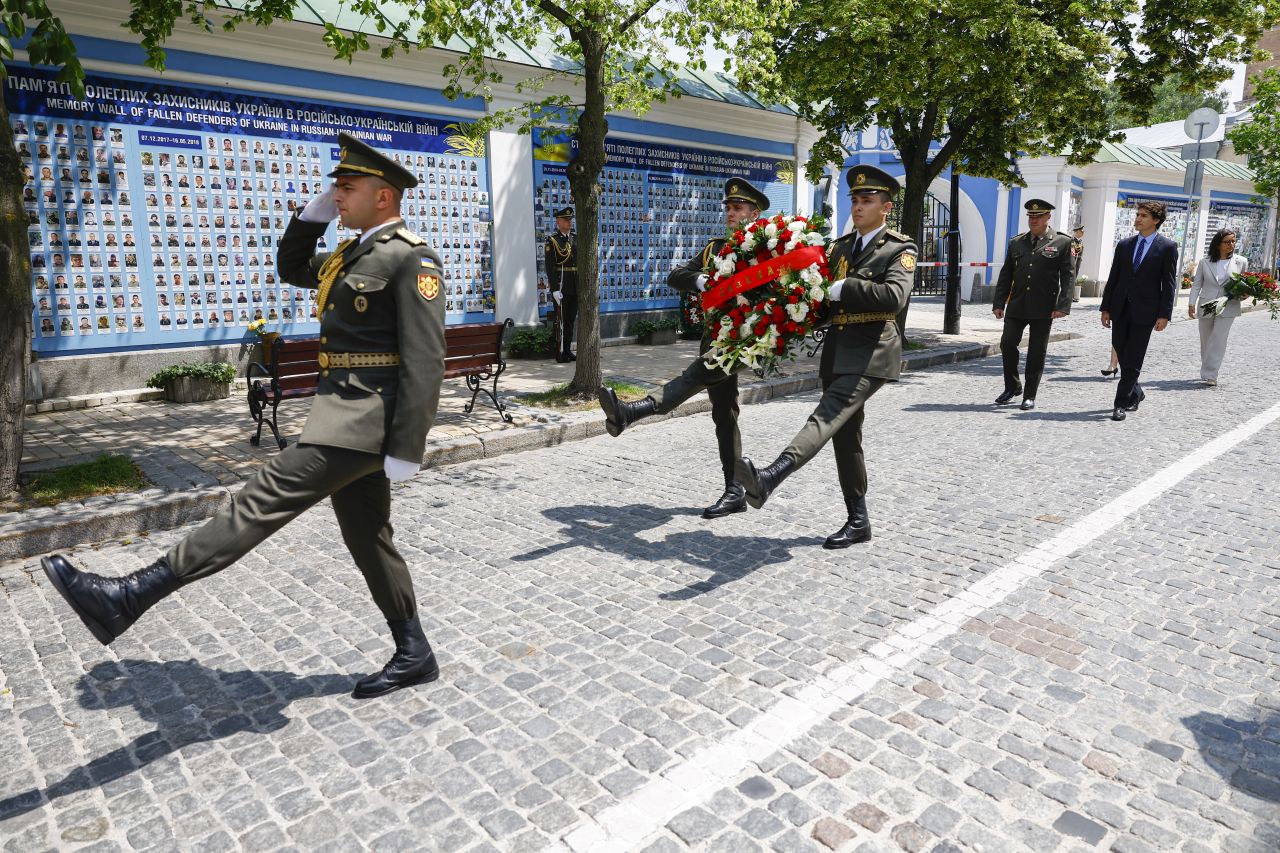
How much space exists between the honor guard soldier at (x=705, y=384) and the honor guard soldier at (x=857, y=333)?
62cm

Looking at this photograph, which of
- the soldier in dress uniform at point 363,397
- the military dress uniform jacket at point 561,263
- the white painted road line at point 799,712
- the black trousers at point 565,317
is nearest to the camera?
the white painted road line at point 799,712

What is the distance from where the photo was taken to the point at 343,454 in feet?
10.8

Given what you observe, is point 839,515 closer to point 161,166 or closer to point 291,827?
point 291,827

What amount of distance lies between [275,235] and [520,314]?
3709 millimetres

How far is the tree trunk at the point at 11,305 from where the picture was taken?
18.4ft

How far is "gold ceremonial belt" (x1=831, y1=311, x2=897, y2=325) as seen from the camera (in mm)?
5000

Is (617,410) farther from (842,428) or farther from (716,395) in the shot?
(842,428)

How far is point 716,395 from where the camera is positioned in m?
5.79

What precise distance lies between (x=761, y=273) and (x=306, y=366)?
4190 mm

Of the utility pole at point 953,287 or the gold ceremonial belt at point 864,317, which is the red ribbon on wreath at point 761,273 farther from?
the utility pole at point 953,287

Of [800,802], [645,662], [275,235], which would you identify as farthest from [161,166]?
[800,802]

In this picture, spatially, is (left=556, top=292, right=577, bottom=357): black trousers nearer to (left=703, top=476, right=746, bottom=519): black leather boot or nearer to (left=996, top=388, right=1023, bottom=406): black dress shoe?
(left=996, top=388, right=1023, bottom=406): black dress shoe

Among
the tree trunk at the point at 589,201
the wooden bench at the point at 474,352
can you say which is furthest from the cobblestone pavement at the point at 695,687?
the tree trunk at the point at 589,201

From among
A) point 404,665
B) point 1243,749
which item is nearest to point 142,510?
point 404,665
